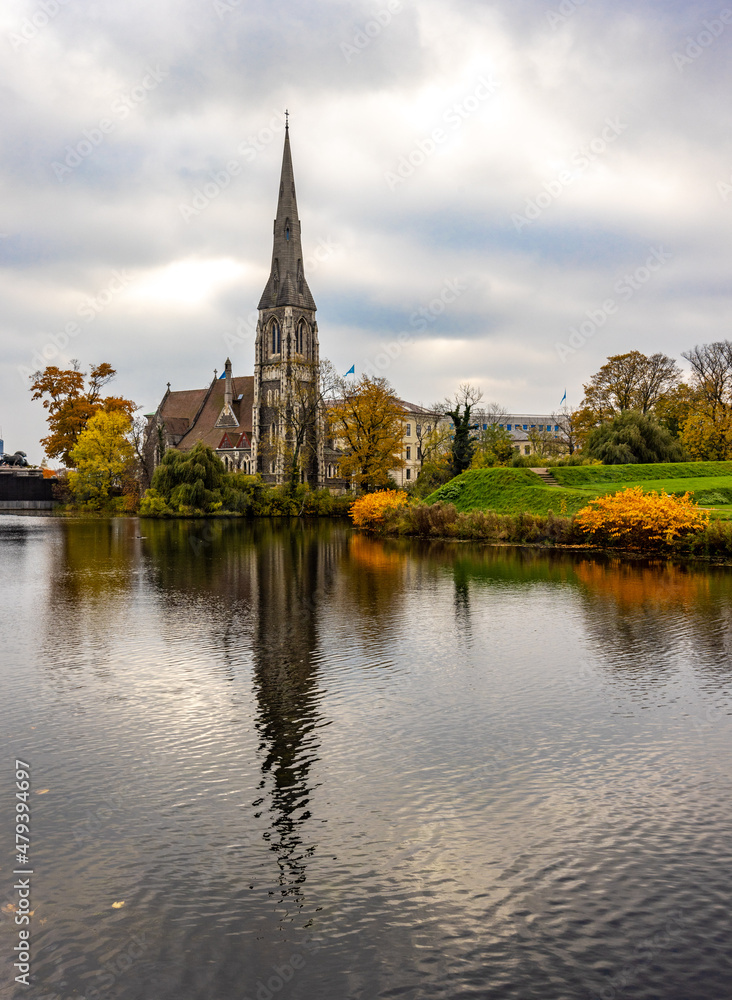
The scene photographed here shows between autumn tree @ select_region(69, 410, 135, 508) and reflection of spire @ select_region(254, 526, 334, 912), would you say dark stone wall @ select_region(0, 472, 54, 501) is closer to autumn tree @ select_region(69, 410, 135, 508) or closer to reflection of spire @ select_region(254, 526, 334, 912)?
autumn tree @ select_region(69, 410, 135, 508)

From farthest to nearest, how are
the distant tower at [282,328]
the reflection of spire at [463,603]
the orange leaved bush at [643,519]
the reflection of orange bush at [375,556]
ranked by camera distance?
the distant tower at [282,328], the orange leaved bush at [643,519], the reflection of orange bush at [375,556], the reflection of spire at [463,603]

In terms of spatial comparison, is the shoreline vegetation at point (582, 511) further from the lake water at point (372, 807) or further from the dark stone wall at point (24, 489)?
the dark stone wall at point (24, 489)

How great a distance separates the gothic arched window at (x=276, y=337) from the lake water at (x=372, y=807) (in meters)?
81.7

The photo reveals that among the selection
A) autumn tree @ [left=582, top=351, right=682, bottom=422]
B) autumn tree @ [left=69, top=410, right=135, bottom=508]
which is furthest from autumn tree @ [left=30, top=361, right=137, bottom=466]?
autumn tree @ [left=582, top=351, right=682, bottom=422]

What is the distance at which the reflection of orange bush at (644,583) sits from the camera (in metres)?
17.6

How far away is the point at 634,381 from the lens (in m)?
73.6

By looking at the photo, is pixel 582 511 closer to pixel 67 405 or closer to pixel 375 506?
pixel 375 506

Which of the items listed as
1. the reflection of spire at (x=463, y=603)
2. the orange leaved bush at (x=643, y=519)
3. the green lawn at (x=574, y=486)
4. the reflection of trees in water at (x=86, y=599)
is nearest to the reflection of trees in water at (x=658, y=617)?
the reflection of spire at (x=463, y=603)

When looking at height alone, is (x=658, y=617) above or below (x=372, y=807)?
above

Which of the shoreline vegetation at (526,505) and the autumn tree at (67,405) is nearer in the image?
the shoreline vegetation at (526,505)

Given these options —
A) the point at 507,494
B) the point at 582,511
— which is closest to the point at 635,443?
the point at 507,494

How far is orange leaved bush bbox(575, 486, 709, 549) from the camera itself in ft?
90.9

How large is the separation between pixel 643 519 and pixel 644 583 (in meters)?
8.83

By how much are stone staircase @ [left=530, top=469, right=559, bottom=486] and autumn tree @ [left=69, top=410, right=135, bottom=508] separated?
42924 mm
